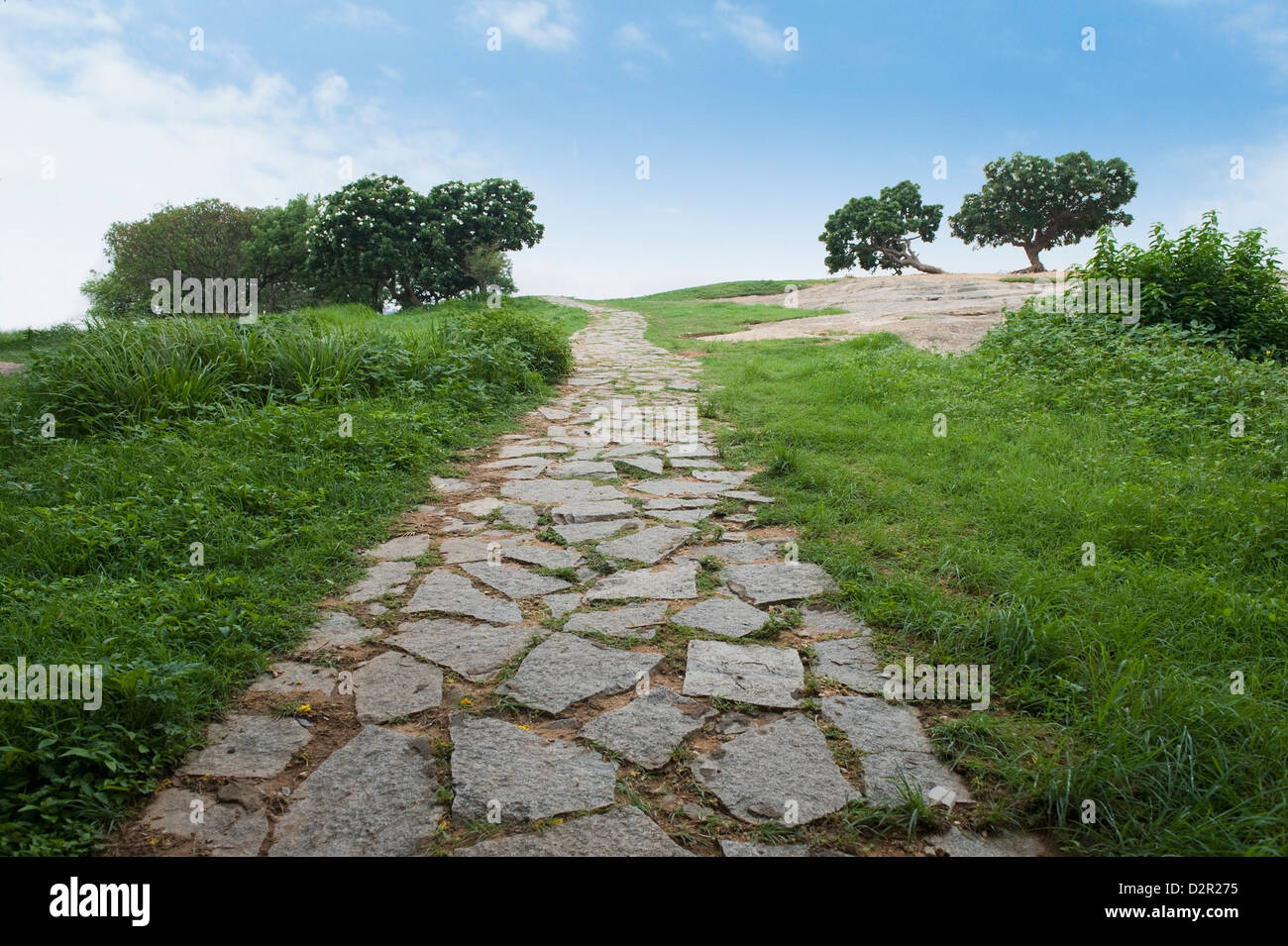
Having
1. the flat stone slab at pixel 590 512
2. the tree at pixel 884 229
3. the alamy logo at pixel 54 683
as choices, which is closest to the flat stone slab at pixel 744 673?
the flat stone slab at pixel 590 512

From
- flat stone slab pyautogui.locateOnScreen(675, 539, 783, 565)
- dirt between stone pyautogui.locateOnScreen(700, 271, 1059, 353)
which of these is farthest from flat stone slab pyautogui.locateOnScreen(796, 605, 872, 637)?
dirt between stone pyautogui.locateOnScreen(700, 271, 1059, 353)

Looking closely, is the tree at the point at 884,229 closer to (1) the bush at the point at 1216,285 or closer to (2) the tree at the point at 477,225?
(2) the tree at the point at 477,225

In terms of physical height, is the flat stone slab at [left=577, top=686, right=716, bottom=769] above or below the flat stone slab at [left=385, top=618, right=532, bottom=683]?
below

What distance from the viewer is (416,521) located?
455 centimetres

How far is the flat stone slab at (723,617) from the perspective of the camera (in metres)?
3.15

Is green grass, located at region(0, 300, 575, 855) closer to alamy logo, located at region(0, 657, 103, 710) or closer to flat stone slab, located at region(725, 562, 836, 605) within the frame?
alamy logo, located at region(0, 657, 103, 710)

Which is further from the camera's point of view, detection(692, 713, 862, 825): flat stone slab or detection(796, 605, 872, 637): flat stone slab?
detection(796, 605, 872, 637): flat stone slab

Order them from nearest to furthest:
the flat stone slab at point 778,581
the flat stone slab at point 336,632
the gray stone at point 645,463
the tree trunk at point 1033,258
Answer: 1. the flat stone slab at point 336,632
2. the flat stone slab at point 778,581
3. the gray stone at point 645,463
4. the tree trunk at point 1033,258

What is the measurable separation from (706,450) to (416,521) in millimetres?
2594

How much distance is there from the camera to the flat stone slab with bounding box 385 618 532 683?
2891 mm

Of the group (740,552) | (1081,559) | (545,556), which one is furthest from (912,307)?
(545,556)

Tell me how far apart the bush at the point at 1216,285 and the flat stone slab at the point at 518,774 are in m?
10.7

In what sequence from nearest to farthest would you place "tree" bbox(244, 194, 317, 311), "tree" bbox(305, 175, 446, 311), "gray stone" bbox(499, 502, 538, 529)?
"gray stone" bbox(499, 502, 538, 529) < "tree" bbox(305, 175, 446, 311) < "tree" bbox(244, 194, 317, 311)
